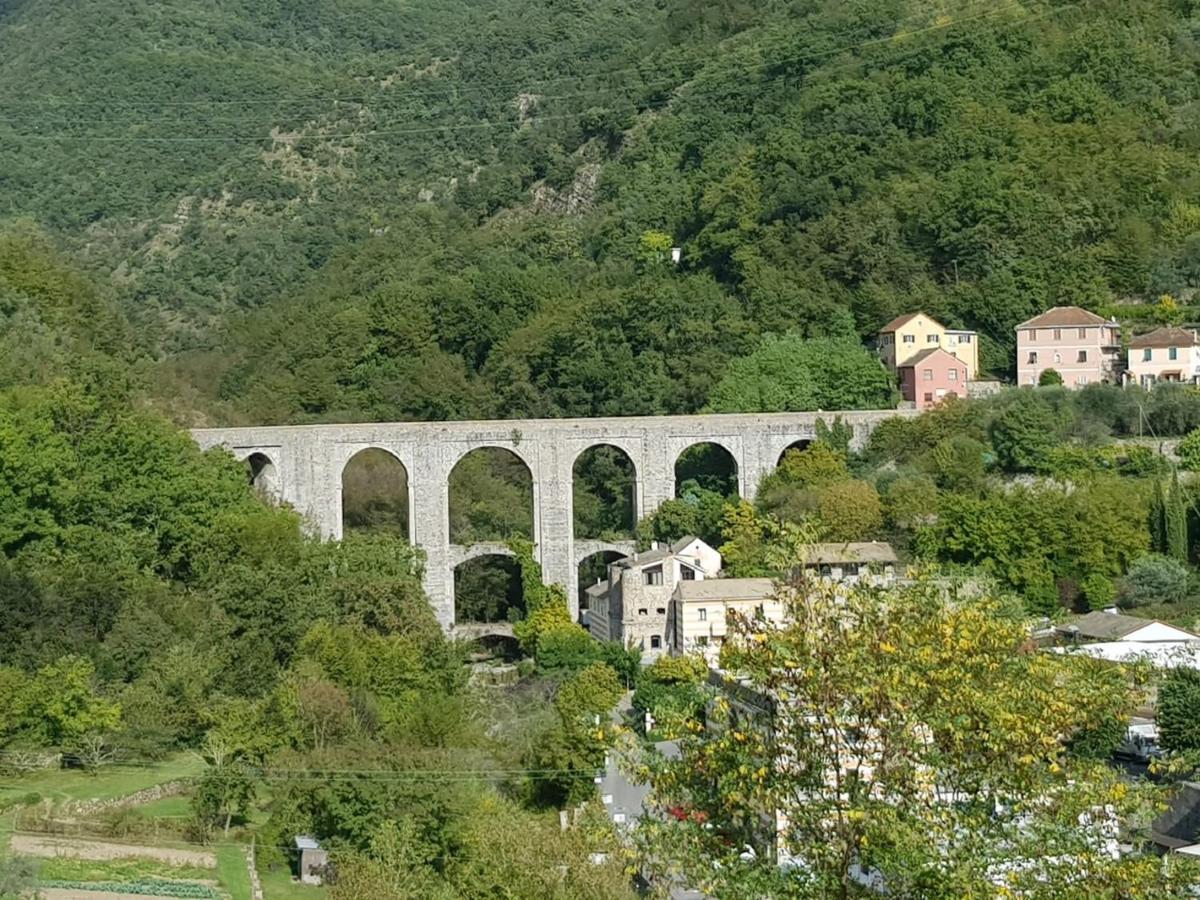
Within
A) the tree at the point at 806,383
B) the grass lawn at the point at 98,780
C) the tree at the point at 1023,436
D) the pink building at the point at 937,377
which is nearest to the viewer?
the grass lawn at the point at 98,780

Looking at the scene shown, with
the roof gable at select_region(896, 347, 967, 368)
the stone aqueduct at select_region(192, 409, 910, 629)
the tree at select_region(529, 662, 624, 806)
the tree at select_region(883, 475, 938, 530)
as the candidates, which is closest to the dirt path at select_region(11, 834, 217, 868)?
the tree at select_region(529, 662, 624, 806)

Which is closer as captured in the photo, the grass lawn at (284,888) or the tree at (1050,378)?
the grass lawn at (284,888)

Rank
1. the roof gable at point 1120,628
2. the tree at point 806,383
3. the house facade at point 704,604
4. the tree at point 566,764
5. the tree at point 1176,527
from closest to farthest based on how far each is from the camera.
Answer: the tree at point 566,764, the roof gable at point 1120,628, the house facade at point 704,604, the tree at point 1176,527, the tree at point 806,383

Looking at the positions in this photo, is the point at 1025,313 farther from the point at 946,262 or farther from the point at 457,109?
the point at 457,109

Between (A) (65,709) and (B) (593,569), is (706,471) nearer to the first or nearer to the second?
(B) (593,569)

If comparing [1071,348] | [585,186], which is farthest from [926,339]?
[585,186]

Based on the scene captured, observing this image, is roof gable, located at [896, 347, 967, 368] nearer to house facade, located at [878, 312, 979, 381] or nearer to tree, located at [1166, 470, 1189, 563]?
house facade, located at [878, 312, 979, 381]

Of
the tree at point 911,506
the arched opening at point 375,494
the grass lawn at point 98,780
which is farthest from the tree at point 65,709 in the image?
the arched opening at point 375,494

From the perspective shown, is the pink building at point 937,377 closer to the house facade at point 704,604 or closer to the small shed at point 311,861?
the house facade at point 704,604
